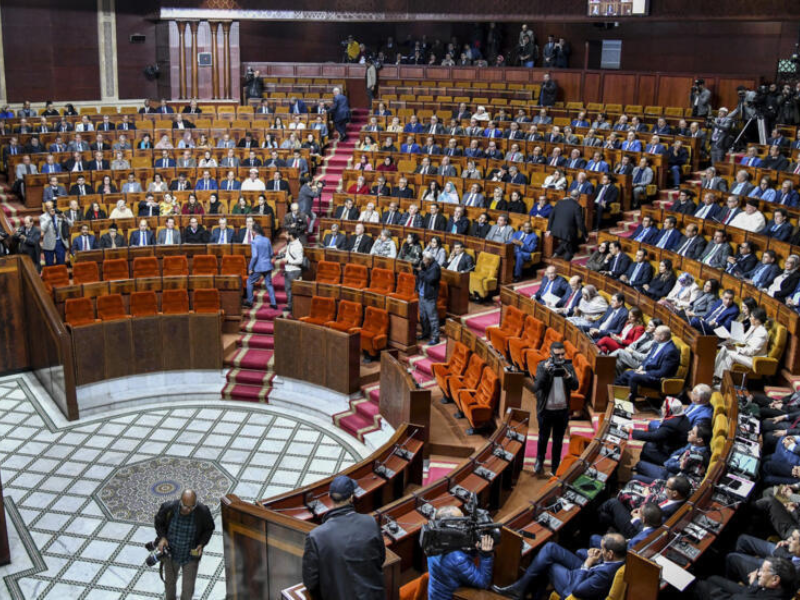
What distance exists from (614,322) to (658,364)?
3.39ft

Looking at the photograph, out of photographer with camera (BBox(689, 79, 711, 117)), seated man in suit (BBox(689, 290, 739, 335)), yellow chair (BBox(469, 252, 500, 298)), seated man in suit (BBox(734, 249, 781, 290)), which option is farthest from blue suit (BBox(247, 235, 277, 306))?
photographer with camera (BBox(689, 79, 711, 117))

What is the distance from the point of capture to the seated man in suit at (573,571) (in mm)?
3893

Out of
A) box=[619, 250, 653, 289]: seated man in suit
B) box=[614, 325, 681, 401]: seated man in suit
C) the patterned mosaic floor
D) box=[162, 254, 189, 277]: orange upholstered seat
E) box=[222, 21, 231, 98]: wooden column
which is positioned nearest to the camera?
the patterned mosaic floor

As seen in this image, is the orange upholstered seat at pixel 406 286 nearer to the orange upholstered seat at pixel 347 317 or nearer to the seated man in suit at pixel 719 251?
the orange upholstered seat at pixel 347 317

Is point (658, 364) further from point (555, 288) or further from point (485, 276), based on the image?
point (485, 276)

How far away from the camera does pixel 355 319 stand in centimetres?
934

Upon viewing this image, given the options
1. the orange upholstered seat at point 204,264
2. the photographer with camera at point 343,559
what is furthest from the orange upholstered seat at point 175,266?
the photographer with camera at point 343,559

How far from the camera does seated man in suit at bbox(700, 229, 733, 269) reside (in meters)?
8.59

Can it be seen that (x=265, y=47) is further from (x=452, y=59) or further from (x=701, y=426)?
(x=701, y=426)

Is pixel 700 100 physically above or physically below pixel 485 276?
above

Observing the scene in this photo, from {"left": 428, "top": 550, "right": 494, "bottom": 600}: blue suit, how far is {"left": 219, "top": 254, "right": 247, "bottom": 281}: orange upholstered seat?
23.1 ft

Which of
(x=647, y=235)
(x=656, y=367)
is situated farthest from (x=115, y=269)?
(x=656, y=367)

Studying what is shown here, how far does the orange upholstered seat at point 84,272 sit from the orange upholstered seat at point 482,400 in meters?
4.89

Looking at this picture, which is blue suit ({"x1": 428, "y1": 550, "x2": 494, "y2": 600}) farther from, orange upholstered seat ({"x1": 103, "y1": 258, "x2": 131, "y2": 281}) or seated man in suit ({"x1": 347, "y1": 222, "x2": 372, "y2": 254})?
orange upholstered seat ({"x1": 103, "y1": 258, "x2": 131, "y2": 281})
